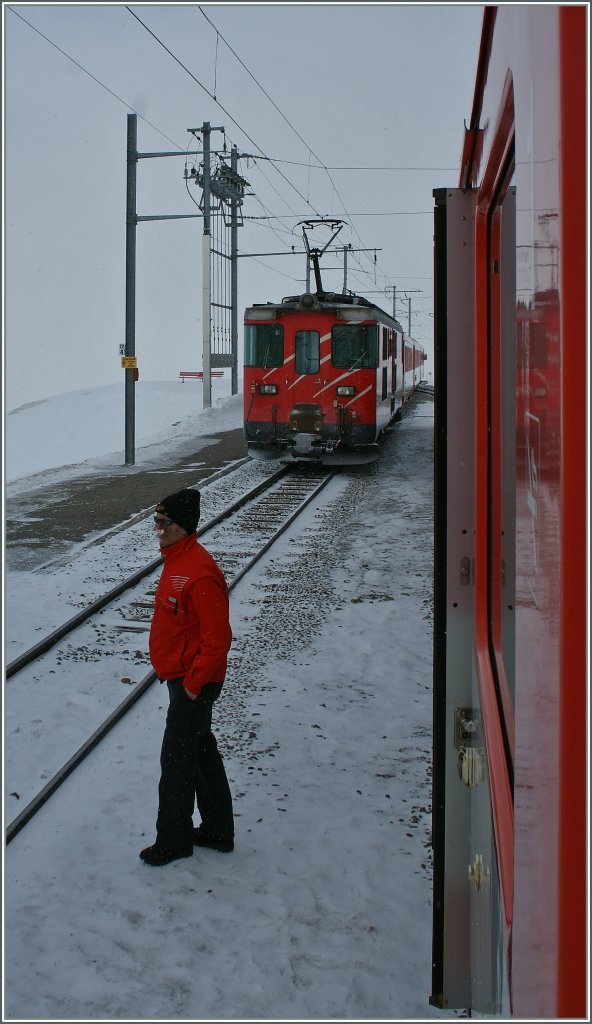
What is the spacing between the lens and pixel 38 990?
3629mm

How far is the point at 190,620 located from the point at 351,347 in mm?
12257

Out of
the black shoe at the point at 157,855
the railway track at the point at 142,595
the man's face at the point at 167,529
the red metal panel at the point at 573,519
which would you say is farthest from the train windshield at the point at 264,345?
the red metal panel at the point at 573,519

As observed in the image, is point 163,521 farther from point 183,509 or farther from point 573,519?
point 573,519

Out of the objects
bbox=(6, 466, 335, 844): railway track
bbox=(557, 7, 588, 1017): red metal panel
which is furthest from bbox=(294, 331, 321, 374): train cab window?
bbox=(557, 7, 588, 1017): red metal panel

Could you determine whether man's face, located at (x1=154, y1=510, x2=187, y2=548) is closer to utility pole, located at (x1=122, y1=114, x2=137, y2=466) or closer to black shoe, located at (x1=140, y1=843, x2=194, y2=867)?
black shoe, located at (x1=140, y1=843, x2=194, y2=867)

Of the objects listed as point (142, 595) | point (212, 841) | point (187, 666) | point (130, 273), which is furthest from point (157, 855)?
point (130, 273)

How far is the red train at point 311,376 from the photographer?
16.1 metres

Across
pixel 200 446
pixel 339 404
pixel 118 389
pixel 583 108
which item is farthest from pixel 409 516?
pixel 118 389

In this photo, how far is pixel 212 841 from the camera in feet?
15.6

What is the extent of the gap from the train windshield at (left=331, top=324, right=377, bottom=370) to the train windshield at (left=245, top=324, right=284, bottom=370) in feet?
3.01

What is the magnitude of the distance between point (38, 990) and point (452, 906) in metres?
1.64

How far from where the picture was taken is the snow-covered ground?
3654mm

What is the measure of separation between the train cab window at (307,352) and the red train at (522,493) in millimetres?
13187

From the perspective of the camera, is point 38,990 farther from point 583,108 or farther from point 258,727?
point 583,108
